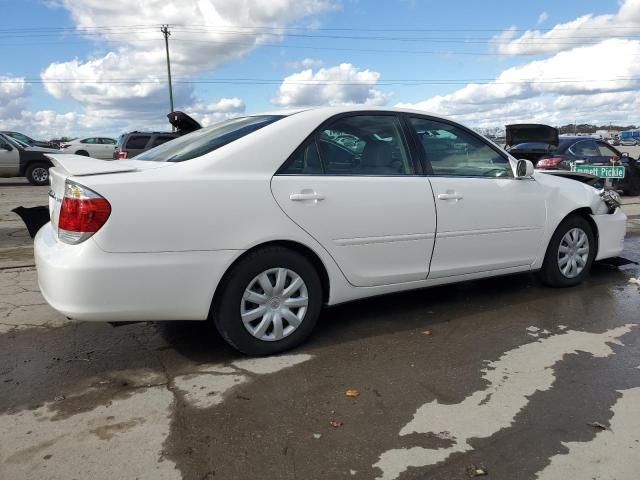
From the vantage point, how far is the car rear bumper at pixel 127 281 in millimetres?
2928

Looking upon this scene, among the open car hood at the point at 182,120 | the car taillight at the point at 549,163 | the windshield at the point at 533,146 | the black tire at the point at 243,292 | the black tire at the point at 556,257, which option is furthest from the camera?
the windshield at the point at 533,146

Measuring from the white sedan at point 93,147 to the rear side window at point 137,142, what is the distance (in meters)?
11.4

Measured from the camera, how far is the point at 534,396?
301cm

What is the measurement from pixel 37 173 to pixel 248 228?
51.4ft

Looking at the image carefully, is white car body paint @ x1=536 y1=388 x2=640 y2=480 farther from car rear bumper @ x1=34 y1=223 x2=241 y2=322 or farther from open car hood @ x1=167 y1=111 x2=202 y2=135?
open car hood @ x1=167 y1=111 x2=202 y2=135

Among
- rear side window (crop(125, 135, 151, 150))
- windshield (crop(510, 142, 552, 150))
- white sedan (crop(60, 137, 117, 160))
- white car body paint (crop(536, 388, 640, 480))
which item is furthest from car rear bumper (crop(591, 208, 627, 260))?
white sedan (crop(60, 137, 117, 160))

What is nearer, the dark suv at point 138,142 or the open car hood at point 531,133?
the open car hood at point 531,133

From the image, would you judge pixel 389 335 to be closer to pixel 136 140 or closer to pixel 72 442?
pixel 72 442

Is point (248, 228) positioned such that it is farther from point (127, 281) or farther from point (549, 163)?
point (549, 163)

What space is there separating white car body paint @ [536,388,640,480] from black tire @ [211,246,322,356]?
5.57 ft

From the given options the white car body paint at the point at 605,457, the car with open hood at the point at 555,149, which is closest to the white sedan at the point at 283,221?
the white car body paint at the point at 605,457

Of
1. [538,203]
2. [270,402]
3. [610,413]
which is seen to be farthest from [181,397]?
[538,203]

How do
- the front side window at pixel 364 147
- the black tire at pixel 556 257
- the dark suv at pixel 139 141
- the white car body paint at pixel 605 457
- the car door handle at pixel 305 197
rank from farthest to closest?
the dark suv at pixel 139 141 < the black tire at pixel 556 257 < the front side window at pixel 364 147 < the car door handle at pixel 305 197 < the white car body paint at pixel 605 457

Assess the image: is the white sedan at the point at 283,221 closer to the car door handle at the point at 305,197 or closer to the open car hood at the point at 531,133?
the car door handle at the point at 305,197
